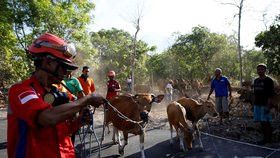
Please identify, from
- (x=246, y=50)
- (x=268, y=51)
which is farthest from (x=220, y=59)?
(x=268, y=51)

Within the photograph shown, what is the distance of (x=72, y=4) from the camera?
22234mm

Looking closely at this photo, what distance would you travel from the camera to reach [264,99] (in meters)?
8.35

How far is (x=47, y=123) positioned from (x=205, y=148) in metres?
6.80

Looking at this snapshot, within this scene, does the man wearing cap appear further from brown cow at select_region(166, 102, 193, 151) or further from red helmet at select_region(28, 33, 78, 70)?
red helmet at select_region(28, 33, 78, 70)

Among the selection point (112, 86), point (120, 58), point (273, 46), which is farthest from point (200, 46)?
point (112, 86)

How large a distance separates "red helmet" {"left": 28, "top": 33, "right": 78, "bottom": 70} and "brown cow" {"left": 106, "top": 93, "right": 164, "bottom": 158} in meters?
4.00

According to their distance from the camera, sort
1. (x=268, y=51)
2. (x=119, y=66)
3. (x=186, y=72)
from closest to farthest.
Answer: (x=268, y=51) → (x=119, y=66) → (x=186, y=72)

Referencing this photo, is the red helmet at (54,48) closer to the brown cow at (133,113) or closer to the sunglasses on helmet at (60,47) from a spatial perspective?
the sunglasses on helmet at (60,47)

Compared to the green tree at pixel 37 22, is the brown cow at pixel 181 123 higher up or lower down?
lower down

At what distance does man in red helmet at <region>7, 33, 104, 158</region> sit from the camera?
1.88 meters

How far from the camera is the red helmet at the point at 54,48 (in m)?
2.15

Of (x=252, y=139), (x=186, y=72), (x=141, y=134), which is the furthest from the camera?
(x=186, y=72)

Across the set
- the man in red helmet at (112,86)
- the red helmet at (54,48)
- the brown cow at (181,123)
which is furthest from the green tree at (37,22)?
the red helmet at (54,48)

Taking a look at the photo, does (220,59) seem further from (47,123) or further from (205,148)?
(47,123)
